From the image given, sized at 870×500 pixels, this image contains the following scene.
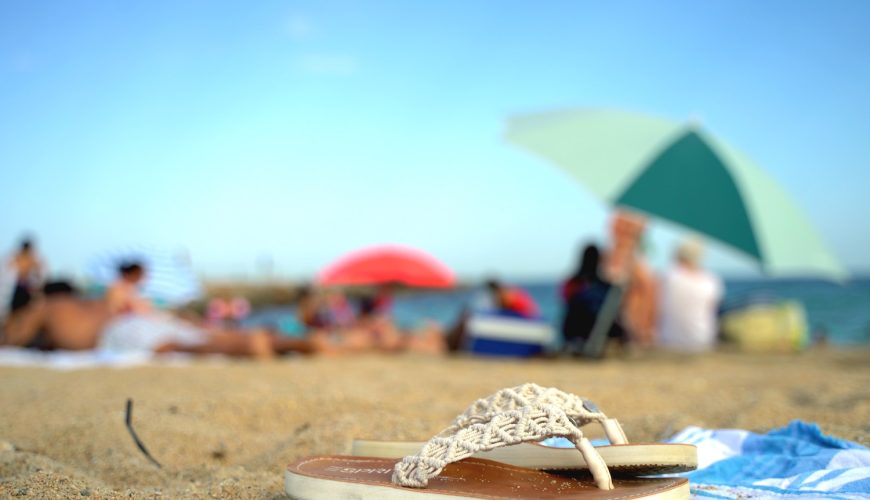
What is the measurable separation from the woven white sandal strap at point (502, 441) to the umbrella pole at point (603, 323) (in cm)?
471

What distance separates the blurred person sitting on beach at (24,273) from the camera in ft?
25.6

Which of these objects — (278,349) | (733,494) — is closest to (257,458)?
(733,494)

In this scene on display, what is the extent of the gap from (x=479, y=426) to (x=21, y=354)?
20.1ft

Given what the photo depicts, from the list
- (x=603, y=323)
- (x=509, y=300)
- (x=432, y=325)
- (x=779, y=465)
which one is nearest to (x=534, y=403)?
(x=779, y=465)

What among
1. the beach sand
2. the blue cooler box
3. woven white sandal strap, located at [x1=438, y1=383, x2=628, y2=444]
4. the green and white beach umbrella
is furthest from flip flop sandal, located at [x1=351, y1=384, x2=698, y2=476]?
the blue cooler box

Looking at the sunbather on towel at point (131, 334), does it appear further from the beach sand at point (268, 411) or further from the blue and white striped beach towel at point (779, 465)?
the blue and white striped beach towel at point (779, 465)

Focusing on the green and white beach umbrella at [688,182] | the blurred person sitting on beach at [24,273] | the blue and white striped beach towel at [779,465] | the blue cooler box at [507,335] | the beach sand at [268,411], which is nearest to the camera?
the blue and white striped beach towel at [779,465]

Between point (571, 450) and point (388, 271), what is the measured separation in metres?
7.31

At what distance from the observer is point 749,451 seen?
2029 millimetres

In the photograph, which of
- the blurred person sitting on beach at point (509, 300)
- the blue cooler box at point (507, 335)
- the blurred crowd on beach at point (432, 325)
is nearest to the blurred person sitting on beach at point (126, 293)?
the blurred crowd on beach at point (432, 325)

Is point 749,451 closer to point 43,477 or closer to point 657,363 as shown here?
point 43,477

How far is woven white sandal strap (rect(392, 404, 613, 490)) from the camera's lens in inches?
56.2

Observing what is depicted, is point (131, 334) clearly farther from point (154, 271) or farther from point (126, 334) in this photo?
point (154, 271)

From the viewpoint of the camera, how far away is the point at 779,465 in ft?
6.08
